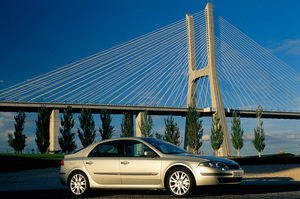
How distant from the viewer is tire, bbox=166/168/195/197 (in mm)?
8227

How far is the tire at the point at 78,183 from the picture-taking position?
9327 millimetres

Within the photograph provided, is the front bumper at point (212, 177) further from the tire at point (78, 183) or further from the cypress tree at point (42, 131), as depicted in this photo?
the cypress tree at point (42, 131)

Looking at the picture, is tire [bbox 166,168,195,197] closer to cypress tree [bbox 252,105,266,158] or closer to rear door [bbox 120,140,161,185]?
rear door [bbox 120,140,161,185]

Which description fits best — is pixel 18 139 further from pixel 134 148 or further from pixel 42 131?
pixel 134 148

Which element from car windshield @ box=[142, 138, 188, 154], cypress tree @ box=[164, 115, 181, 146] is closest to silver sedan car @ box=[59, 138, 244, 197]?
car windshield @ box=[142, 138, 188, 154]

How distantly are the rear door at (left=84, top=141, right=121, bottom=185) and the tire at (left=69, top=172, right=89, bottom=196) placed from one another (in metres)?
0.29

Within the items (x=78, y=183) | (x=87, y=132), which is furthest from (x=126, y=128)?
(x=78, y=183)

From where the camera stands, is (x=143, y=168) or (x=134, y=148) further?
(x=134, y=148)

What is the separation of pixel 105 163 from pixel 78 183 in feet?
3.21

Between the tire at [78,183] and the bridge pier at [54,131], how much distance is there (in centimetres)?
3758

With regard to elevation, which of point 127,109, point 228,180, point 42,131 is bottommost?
point 228,180

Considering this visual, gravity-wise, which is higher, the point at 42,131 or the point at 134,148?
the point at 42,131

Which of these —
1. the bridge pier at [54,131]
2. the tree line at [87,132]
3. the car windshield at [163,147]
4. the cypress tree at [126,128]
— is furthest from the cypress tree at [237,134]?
the car windshield at [163,147]

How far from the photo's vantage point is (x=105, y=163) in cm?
912
